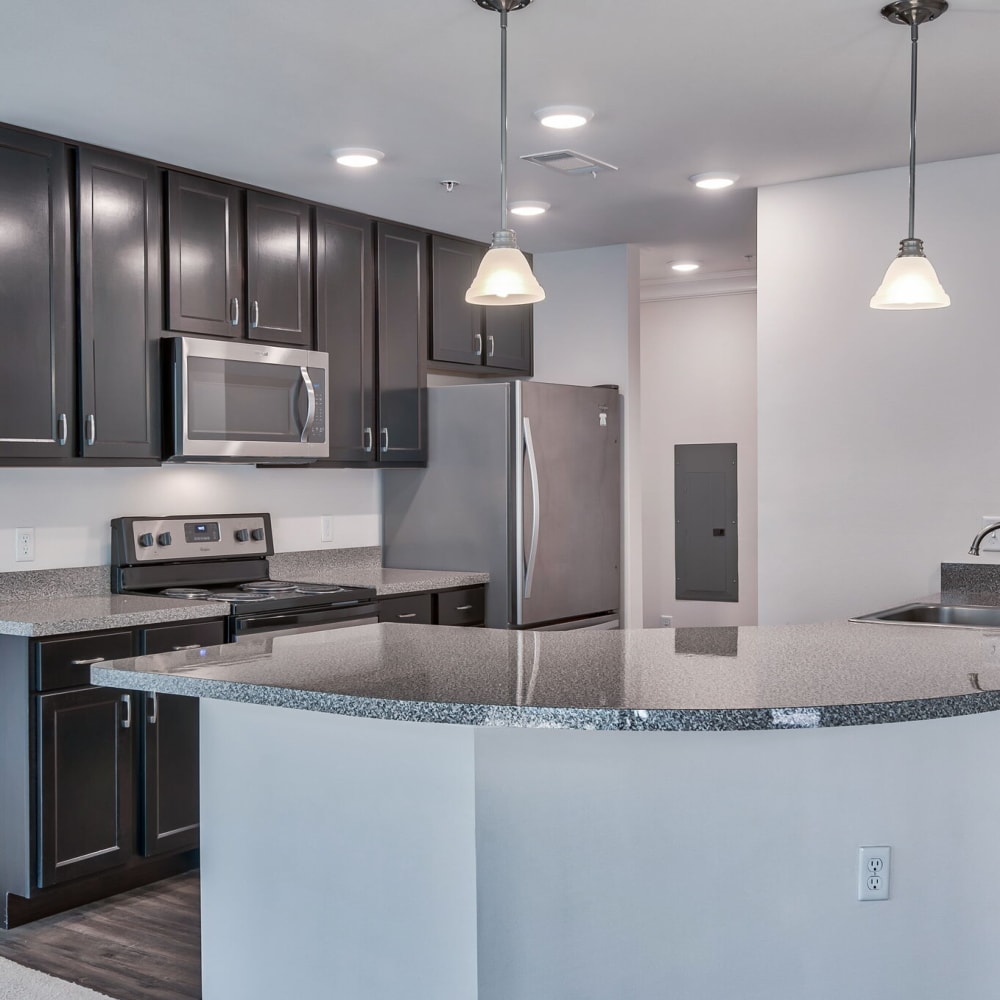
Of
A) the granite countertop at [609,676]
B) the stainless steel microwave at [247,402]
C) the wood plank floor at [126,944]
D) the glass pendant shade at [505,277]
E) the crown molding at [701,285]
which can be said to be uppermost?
the crown molding at [701,285]

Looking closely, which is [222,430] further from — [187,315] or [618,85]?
[618,85]

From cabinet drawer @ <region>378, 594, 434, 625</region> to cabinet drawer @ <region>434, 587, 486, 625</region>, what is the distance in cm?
5

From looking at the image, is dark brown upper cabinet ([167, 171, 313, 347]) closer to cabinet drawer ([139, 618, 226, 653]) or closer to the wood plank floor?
cabinet drawer ([139, 618, 226, 653])

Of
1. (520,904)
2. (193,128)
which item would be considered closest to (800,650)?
(520,904)

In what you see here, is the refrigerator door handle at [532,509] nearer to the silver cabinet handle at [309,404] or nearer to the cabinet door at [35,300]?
the silver cabinet handle at [309,404]

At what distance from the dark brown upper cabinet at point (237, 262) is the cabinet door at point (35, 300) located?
41 cm

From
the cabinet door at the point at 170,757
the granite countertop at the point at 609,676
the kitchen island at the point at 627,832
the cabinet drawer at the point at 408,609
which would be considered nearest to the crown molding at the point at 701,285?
the cabinet drawer at the point at 408,609

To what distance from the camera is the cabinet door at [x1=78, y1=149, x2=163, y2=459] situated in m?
3.56

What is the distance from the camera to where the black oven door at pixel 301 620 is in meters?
3.67

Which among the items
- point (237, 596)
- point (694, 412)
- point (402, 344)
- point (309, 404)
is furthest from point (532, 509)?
point (694, 412)

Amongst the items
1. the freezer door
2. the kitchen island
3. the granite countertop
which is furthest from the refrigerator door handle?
the kitchen island

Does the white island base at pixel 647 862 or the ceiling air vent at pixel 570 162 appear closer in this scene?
the white island base at pixel 647 862

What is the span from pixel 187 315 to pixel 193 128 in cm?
68

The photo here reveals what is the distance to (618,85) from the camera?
3.08 meters
